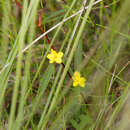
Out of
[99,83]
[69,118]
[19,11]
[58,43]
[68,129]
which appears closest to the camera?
[99,83]

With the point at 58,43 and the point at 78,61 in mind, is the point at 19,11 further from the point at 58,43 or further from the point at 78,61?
the point at 78,61

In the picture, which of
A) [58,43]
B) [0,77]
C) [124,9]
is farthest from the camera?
[58,43]

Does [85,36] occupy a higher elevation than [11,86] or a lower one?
higher

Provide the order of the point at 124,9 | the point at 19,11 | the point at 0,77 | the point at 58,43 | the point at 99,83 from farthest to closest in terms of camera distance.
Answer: the point at 19,11 < the point at 58,43 < the point at 0,77 < the point at 99,83 < the point at 124,9

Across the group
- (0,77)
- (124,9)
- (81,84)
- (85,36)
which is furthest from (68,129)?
(124,9)

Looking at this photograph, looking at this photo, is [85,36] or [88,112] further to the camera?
[85,36]

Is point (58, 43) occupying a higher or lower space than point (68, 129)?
higher

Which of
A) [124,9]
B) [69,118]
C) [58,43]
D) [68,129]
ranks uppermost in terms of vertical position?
[124,9]

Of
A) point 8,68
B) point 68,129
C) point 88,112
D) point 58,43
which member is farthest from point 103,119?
point 58,43

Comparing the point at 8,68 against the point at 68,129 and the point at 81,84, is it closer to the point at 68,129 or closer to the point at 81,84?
the point at 81,84
